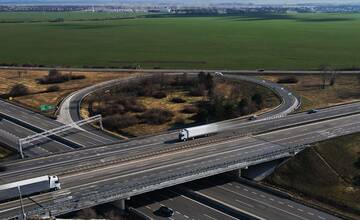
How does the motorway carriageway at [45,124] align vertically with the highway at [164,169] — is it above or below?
below

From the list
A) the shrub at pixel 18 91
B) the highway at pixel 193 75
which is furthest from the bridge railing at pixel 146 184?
the shrub at pixel 18 91

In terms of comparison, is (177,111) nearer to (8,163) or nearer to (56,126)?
(56,126)

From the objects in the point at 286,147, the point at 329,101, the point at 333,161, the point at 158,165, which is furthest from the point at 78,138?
the point at 329,101

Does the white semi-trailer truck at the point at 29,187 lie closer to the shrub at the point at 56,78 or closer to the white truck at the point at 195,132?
the white truck at the point at 195,132

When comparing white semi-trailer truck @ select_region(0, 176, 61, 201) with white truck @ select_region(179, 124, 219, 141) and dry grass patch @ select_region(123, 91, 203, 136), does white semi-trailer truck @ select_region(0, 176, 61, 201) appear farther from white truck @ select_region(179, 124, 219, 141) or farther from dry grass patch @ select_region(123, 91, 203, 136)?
dry grass patch @ select_region(123, 91, 203, 136)

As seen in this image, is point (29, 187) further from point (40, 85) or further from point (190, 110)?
point (40, 85)

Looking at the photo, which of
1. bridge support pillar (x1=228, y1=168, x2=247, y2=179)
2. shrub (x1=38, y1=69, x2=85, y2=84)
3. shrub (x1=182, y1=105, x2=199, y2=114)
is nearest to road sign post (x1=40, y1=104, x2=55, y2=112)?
shrub (x1=182, y1=105, x2=199, y2=114)
